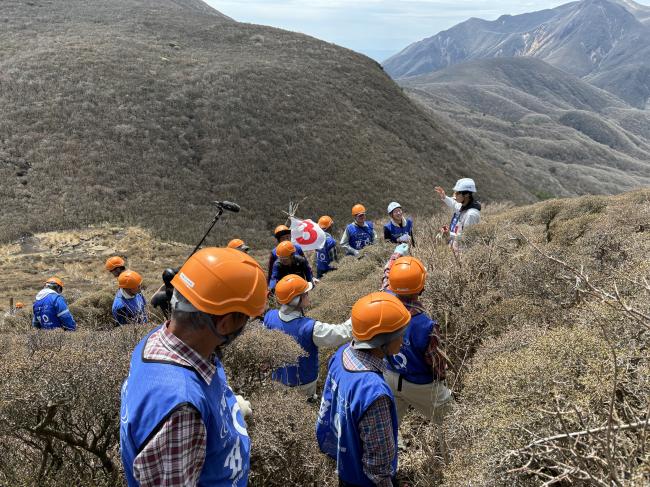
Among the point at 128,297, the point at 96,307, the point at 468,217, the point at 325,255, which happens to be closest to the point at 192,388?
the point at 128,297

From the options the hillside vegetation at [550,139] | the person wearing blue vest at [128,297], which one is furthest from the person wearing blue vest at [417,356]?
the hillside vegetation at [550,139]

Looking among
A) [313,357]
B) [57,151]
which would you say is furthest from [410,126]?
[313,357]

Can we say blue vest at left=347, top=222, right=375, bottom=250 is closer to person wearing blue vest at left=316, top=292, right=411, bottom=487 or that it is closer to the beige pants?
the beige pants

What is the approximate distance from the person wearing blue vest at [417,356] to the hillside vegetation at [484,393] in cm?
22

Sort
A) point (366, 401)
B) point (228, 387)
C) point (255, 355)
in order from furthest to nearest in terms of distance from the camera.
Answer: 1. point (255, 355)
2. point (366, 401)
3. point (228, 387)

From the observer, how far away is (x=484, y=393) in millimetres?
2787

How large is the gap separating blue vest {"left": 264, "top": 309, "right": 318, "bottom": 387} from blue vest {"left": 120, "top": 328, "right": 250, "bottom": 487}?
203 cm

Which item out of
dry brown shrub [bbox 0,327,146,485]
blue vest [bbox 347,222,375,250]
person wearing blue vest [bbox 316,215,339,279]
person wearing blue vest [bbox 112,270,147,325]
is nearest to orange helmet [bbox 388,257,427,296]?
dry brown shrub [bbox 0,327,146,485]

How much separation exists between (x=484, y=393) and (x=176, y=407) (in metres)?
1.93

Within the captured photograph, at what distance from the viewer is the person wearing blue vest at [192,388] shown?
1636mm

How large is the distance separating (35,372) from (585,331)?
11.9 ft

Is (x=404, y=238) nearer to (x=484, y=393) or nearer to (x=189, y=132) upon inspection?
(x=484, y=393)

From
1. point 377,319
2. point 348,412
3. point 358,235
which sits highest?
point 377,319

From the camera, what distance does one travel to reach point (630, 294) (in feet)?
11.5
